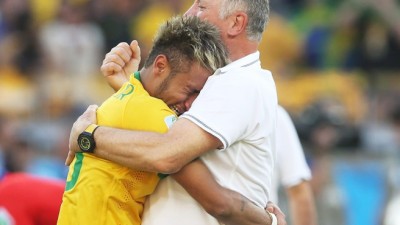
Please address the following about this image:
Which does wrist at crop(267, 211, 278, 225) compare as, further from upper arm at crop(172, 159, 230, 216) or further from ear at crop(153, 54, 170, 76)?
ear at crop(153, 54, 170, 76)

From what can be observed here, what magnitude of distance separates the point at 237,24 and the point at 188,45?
0.32 m

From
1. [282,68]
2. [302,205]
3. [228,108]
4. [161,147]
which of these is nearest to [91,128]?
[161,147]

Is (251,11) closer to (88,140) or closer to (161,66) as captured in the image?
(161,66)

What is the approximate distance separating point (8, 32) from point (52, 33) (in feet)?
2.14

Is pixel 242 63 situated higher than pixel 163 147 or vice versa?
pixel 242 63

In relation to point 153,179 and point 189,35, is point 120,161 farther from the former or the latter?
point 189,35

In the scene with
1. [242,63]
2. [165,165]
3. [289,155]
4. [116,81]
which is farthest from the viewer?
[289,155]

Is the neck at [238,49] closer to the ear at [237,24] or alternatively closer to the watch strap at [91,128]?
the ear at [237,24]

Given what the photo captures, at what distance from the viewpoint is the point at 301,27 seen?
12.8m

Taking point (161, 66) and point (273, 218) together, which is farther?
point (273, 218)

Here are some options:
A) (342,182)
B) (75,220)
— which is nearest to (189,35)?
(75,220)

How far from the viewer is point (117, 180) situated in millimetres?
4758

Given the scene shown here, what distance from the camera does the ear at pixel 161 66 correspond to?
4809mm

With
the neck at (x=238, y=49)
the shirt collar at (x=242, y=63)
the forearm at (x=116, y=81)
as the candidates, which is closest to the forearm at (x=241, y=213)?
the shirt collar at (x=242, y=63)
